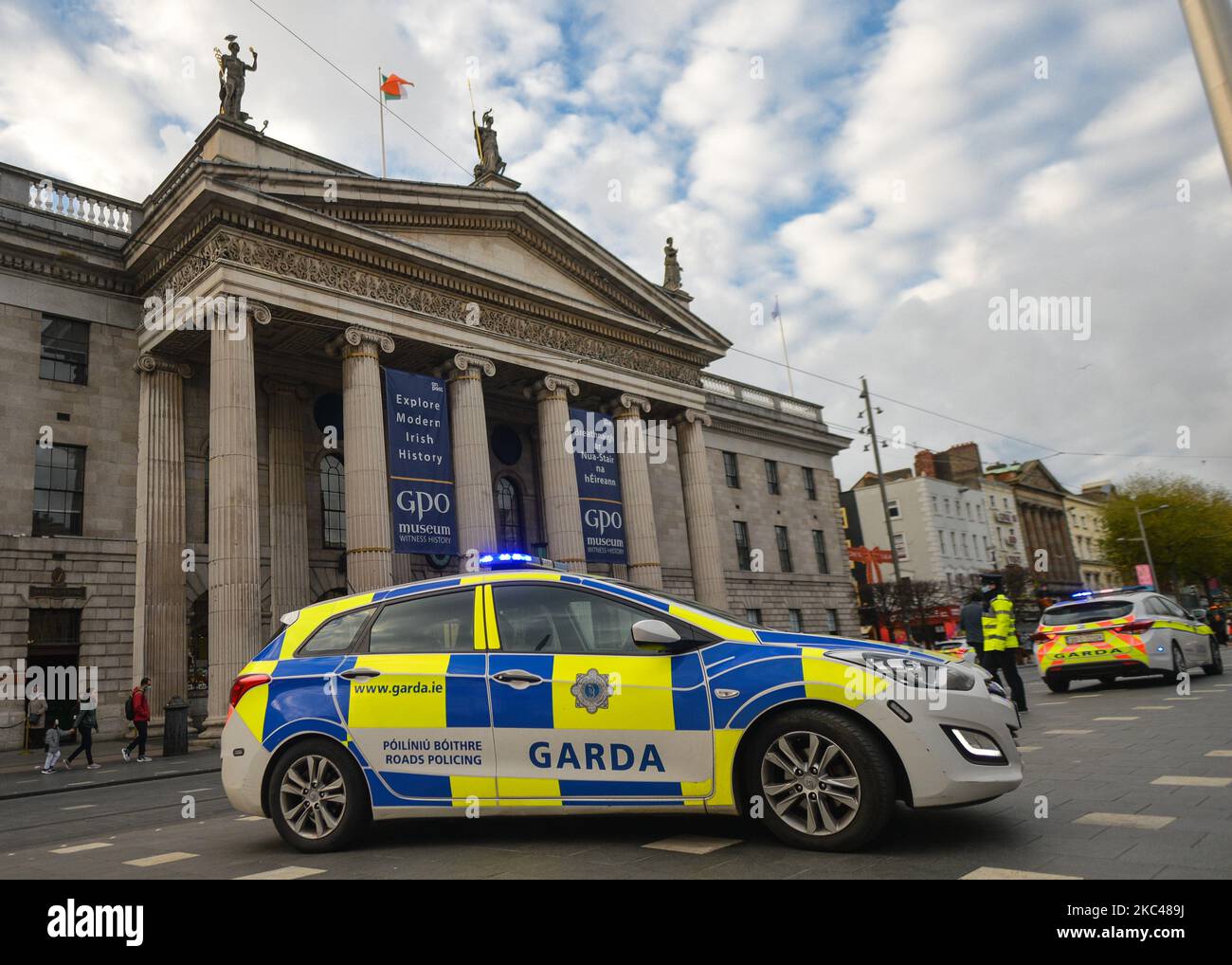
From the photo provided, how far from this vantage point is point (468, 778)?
17.5 feet

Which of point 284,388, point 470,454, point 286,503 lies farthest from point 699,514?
point 284,388

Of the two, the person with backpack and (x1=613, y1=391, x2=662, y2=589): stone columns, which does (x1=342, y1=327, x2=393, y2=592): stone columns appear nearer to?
the person with backpack

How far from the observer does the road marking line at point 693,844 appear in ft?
15.8

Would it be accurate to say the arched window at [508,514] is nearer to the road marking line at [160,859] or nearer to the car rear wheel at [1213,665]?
the car rear wheel at [1213,665]

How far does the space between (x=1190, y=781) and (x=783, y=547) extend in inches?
1405

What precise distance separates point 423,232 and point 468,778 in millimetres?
21696

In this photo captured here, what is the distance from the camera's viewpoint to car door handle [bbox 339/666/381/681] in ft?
18.4

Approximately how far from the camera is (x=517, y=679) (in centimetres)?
528

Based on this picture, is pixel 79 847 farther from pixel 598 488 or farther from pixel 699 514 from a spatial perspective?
pixel 699 514

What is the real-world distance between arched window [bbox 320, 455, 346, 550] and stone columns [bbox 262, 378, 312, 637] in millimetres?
816

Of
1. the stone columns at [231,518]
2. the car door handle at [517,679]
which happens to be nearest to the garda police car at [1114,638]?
the car door handle at [517,679]
